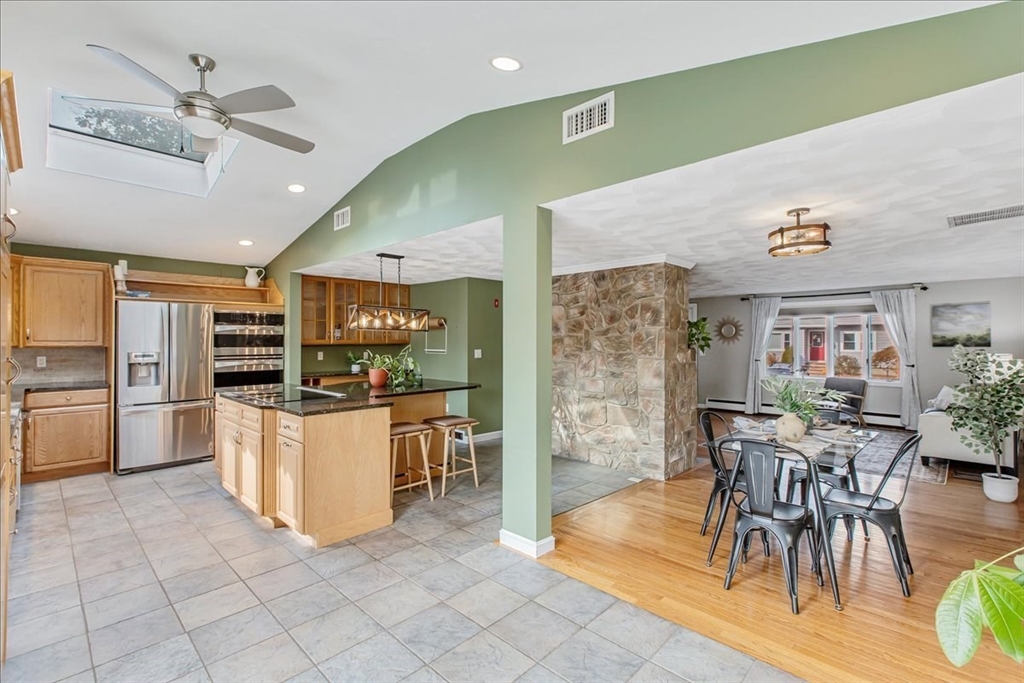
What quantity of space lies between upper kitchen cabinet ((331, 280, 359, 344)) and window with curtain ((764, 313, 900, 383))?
7.12 meters

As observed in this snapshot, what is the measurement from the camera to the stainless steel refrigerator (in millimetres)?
5035

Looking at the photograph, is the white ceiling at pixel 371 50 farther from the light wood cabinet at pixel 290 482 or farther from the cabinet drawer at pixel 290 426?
the light wood cabinet at pixel 290 482

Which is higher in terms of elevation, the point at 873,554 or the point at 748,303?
the point at 748,303

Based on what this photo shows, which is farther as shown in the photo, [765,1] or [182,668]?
[182,668]

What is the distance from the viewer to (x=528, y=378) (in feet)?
10.5

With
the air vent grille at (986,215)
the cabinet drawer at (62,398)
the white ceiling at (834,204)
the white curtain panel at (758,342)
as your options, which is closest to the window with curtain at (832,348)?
the white curtain panel at (758,342)

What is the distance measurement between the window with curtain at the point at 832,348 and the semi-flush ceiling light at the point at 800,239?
5.99 m

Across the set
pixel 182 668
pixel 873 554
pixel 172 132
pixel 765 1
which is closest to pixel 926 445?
pixel 873 554

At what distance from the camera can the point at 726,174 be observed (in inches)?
97.3

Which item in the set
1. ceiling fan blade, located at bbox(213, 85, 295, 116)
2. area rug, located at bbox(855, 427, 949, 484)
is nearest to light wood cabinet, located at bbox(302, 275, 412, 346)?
ceiling fan blade, located at bbox(213, 85, 295, 116)

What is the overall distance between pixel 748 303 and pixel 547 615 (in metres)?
7.79

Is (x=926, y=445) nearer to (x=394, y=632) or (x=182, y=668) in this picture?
(x=394, y=632)

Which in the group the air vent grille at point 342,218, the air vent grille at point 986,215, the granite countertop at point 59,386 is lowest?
the granite countertop at point 59,386

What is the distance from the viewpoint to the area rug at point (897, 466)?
4992 mm
